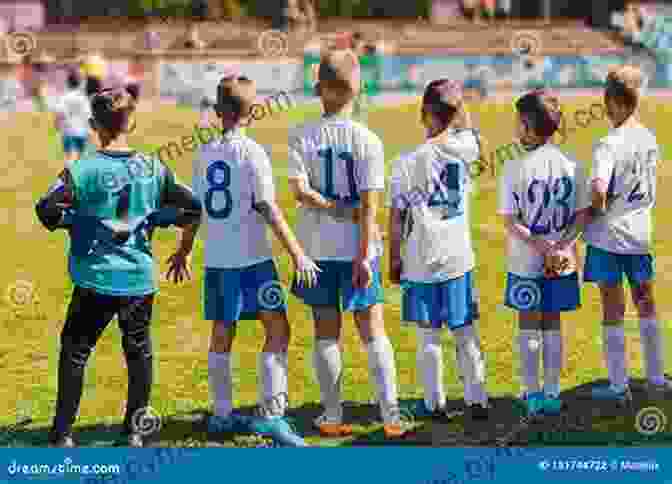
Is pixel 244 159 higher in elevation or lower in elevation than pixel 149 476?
higher

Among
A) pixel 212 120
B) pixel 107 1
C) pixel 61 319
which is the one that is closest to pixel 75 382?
pixel 61 319

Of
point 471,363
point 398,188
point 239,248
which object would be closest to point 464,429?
point 471,363

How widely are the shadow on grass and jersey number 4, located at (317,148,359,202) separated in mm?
1261

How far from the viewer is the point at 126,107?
626 centimetres

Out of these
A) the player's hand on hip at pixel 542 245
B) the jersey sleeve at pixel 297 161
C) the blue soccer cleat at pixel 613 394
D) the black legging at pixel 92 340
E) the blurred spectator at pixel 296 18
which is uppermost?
the blurred spectator at pixel 296 18

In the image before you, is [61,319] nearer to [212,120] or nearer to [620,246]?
[620,246]

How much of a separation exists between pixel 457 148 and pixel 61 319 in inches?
172

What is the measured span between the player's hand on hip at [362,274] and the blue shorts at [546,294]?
0.97 metres

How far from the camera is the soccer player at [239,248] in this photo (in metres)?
6.50

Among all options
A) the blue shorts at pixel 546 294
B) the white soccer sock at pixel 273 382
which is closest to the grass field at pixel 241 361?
the white soccer sock at pixel 273 382

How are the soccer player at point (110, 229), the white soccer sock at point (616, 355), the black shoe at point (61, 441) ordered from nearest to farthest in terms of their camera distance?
1. the soccer player at point (110, 229)
2. the black shoe at point (61, 441)
3. the white soccer sock at point (616, 355)

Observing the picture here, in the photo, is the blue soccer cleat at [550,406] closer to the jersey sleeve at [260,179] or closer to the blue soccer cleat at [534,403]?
the blue soccer cleat at [534,403]

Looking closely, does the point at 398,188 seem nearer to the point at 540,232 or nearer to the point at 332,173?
the point at 332,173

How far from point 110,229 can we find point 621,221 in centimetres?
285
